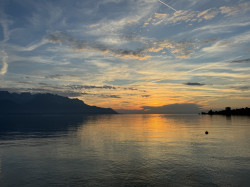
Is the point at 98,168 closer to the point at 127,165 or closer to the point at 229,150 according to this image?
the point at 127,165

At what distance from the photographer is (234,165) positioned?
3234cm

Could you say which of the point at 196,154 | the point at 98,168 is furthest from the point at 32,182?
the point at 196,154

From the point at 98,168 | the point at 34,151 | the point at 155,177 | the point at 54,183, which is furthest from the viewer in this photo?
the point at 34,151

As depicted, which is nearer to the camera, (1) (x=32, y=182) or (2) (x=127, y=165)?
(1) (x=32, y=182)

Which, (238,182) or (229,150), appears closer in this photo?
(238,182)

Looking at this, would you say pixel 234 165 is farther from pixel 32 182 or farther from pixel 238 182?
pixel 32 182

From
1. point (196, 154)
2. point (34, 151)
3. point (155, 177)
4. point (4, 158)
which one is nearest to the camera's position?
point (155, 177)

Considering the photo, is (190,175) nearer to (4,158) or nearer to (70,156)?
(70,156)

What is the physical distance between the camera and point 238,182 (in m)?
24.9

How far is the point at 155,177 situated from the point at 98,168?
9279 mm

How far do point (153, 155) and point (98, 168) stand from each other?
13269 millimetres

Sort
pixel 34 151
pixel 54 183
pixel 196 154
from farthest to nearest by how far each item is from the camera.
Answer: pixel 34 151
pixel 196 154
pixel 54 183

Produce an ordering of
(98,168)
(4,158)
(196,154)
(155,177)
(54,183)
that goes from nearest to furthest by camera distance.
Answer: (54,183) < (155,177) < (98,168) < (4,158) < (196,154)

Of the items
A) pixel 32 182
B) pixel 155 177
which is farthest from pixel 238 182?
pixel 32 182
